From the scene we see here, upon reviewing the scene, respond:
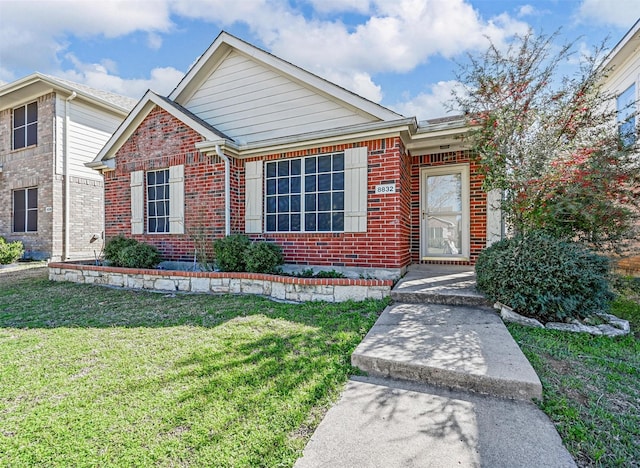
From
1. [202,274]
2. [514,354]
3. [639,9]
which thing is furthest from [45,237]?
[639,9]

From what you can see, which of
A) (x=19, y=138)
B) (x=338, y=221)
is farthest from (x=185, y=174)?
(x=19, y=138)

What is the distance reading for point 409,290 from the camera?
4.72 metres

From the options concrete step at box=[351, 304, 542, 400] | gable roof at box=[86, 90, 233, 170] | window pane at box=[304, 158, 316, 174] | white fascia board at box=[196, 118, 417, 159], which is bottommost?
concrete step at box=[351, 304, 542, 400]

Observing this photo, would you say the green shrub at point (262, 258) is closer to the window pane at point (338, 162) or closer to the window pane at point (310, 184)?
the window pane at point (310, 184)

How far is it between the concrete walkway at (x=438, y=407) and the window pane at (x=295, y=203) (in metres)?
3.60

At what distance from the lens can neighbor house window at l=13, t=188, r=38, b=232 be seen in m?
11.4

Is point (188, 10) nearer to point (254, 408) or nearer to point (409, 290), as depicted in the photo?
point (409, 290)

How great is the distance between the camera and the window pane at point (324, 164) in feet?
20.7

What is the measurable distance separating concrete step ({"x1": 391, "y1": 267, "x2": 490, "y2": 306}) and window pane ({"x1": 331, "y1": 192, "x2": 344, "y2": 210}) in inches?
73.8

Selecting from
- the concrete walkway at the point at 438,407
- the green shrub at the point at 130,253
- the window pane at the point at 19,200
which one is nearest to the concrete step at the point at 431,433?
the concrete walkway at the point at 438,407

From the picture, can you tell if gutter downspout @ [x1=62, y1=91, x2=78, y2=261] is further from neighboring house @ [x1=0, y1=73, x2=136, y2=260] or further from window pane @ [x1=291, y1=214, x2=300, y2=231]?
window pane @ [x1=291, y1=214, x2=300, y2=231]

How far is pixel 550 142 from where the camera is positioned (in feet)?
15.2

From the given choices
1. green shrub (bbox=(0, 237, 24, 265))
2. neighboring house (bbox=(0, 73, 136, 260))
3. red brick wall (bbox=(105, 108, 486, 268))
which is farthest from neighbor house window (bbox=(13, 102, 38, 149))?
red brick wall (bbox=(105, 108, 486, 268))

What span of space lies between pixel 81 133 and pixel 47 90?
1.62m
